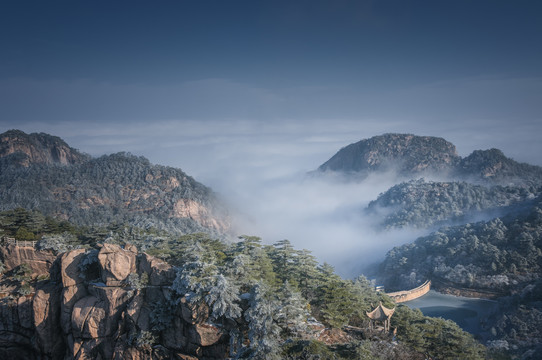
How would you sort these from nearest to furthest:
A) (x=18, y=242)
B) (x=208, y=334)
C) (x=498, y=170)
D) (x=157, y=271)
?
(x=208, y=334)
(x=157, y=271)
(x=18, y=242)
(x=498, y=170)

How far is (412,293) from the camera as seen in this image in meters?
68.6

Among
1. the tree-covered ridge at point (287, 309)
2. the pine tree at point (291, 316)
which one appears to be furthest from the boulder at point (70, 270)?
the pine tree at point (291, 316)

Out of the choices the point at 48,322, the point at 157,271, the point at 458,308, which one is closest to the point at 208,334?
the point at 157,271

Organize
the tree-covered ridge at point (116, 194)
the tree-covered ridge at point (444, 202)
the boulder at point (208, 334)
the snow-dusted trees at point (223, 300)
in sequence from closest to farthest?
the snow-dusted trees at point (223, 300) < the boulder at point (208, 334) < the tree-covered ridge at point (116, 194) < the tree-covered ridge at point (444, 202)

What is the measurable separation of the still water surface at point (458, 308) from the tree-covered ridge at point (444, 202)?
55100 mm

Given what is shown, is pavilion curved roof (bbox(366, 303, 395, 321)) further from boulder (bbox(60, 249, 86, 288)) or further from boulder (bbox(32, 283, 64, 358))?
boulder (bbox(32, 283, 64, 358))

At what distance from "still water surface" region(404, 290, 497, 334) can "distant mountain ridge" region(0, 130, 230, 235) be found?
6156 cm

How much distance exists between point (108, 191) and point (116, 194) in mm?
2885

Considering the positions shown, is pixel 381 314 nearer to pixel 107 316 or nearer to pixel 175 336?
pixel 175 336

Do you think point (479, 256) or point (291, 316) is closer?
point (291, 316)

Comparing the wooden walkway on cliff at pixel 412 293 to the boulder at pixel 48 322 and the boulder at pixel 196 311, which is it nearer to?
the boulder at pixel 196 311

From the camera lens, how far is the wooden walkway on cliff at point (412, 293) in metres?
64.8

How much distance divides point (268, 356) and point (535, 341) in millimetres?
43883

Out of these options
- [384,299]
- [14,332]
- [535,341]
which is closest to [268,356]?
[384,299]
